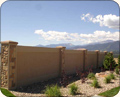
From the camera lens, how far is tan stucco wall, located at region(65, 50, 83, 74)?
13.1m

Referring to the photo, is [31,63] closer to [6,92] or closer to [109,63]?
[6,92]

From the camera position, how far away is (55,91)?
245 inches

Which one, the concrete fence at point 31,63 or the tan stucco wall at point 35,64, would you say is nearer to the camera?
the concrete fence at point 31,63

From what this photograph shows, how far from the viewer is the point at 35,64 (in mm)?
9469

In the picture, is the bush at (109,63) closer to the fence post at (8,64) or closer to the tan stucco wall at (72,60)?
the tan stucco wall at (72,60)

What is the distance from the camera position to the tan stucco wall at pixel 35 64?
27.7ft

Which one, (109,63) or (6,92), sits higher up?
(109,63)

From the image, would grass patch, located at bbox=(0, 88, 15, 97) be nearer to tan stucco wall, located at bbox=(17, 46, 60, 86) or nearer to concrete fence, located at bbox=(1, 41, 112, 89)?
concrete fence, located at bbox=(1, 41, 112, 89)

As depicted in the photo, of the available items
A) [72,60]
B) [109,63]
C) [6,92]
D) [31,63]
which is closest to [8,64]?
[6,92]

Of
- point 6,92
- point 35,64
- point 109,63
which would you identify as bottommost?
point 6,92

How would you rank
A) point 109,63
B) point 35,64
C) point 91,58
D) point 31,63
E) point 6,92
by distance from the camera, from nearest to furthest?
point 6,92, point 31,63, point 35,64, point 109,63, point 91,58

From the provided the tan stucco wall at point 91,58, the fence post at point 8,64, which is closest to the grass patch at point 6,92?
the fence post at point 8,64

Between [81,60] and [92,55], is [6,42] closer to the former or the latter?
[81,60]

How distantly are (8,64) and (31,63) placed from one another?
1766 mm
